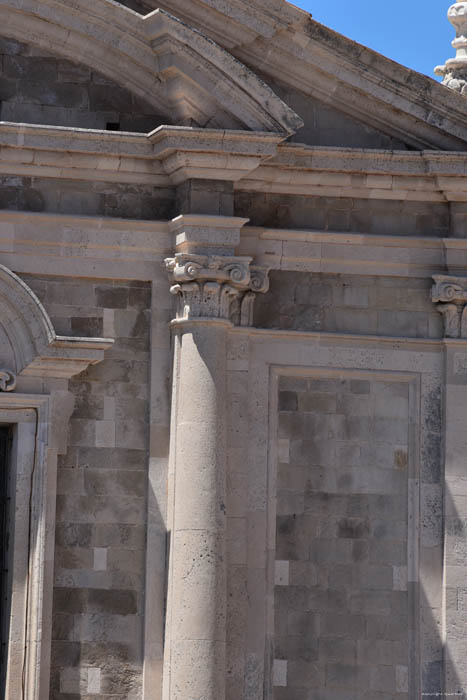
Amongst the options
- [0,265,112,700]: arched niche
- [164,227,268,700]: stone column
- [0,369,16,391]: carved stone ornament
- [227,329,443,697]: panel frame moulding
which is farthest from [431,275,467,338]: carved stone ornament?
[0,369,16,391]: carved stone ornament

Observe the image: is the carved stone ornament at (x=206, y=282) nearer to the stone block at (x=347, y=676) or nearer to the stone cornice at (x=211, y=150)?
the stone cornice at (x=211, y=150)

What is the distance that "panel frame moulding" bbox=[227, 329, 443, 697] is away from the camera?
20.1 meters

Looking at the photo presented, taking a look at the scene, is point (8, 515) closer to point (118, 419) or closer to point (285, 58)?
point (118, 419)


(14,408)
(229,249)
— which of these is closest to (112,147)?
(229,249)

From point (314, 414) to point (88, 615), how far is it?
305cm

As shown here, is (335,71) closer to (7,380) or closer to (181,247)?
(181,247)

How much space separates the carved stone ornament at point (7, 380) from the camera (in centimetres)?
1983

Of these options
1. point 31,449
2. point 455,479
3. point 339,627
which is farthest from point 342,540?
point 31,449

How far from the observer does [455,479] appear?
67.7ft

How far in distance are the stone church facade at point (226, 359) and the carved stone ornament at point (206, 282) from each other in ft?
0.09

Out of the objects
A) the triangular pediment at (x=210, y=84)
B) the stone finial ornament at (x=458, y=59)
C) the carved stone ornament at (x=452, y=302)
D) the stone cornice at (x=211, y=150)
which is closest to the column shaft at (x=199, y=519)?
the stone cornice at (x=211, y=150)

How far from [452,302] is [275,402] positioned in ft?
6.93

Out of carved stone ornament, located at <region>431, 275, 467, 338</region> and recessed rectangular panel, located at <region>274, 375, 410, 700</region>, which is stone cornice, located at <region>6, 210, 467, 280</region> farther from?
recessed rectangular panel, located at <region>274, 375, 410, 700</region>

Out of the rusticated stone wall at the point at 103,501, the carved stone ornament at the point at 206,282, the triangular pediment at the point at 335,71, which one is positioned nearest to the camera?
the rusticated stone wall at the point at 103,501
